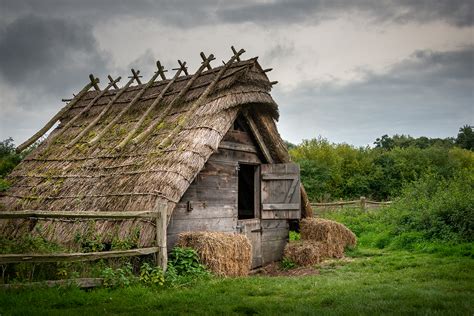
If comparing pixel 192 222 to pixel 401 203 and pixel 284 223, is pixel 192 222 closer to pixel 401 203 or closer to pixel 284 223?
pixel 284 223

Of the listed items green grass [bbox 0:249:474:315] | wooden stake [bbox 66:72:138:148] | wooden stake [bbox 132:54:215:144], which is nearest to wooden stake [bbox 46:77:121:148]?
wooden stake [bbox 66:72:138:148]

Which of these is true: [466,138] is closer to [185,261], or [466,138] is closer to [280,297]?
[185,261]

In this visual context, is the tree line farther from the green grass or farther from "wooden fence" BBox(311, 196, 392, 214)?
the green grass

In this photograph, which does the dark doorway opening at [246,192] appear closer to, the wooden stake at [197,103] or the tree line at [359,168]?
the wooden stake at [197,103]

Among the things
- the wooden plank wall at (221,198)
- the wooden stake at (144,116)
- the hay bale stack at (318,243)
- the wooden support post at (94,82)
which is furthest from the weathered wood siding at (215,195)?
the wooden support post at (94,82)

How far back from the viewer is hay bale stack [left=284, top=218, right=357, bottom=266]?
12180 millimetres

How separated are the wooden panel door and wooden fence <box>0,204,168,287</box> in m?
4.66

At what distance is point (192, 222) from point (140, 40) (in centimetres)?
840

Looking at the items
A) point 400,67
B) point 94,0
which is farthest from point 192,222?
point 400,67

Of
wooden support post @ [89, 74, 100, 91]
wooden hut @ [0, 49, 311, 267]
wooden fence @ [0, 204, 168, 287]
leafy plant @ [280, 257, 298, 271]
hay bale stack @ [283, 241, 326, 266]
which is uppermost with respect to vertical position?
wooden support post @ [89, 74, 100, 91]

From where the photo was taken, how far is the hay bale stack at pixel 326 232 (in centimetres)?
1292

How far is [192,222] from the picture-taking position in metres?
10.3

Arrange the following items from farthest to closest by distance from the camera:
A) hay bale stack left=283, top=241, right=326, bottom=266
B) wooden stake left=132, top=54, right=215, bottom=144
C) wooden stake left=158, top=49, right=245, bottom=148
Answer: hay bale stack left=283, top=241, right=326, bottom=266 → wooden stake left=132, top=54, right=215, bottom=144 → wooden stake left=158, top=49, right=245, bottom=148

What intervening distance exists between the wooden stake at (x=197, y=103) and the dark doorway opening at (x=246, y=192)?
3.55 m
